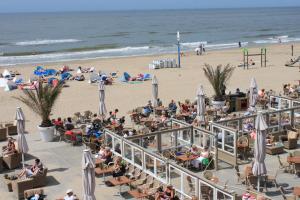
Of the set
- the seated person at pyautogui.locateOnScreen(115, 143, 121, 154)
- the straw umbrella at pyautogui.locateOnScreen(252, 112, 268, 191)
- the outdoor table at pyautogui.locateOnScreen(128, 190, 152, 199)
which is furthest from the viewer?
the seated person at pyautogui.locateOnScreen(115, 143, 121, 154)

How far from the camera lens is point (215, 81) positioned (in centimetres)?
2036

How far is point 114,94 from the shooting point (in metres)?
25.3

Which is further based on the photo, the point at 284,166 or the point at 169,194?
the point at 284,166

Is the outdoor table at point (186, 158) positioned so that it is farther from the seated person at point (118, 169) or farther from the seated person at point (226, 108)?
the seated person at point (226, 108)

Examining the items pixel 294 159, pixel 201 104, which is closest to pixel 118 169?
pixel 294 159

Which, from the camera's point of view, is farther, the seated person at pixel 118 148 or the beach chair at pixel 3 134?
the beach chair at pixel 3 134

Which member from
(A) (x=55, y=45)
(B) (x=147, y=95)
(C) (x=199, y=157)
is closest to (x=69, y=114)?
(B) (x=147, y=95)

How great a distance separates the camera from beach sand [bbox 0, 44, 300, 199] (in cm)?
1371

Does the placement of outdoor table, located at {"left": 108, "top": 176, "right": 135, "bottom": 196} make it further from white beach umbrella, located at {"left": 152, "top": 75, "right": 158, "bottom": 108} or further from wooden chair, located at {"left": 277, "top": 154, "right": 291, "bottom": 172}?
white beach umbrella, located at {"left": 152, "top": 75, "right": 158, "bottom": 108}

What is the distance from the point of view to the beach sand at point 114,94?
13.7 meters

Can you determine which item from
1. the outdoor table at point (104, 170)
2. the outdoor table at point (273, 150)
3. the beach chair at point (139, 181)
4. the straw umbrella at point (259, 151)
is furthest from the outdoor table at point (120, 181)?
the outdoor table at point (273, 150)

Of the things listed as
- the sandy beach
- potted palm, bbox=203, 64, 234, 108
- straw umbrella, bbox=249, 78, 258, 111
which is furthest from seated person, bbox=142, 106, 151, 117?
straw umbrella, bbox=249, 78, 258, 111

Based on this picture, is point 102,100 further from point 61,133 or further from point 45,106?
point 45,106

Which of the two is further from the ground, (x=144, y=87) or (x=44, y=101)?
(x=44, y=101)
